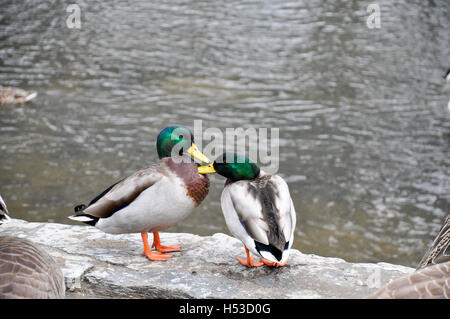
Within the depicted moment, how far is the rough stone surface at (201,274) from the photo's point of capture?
3242 mm

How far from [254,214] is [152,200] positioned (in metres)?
0.62

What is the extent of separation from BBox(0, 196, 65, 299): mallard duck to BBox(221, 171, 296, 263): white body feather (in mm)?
974

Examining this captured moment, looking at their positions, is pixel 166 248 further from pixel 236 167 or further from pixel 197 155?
pixel 236 167

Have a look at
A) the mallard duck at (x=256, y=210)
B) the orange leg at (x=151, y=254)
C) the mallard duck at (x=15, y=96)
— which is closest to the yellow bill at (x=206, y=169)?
the mallard duck at (x=256, y=210)

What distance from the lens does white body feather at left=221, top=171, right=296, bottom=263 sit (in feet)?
10.4

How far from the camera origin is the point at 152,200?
3473mm

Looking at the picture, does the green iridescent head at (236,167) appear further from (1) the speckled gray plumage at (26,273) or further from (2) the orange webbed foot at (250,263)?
(1) the speckled gray plumage at (26,273)

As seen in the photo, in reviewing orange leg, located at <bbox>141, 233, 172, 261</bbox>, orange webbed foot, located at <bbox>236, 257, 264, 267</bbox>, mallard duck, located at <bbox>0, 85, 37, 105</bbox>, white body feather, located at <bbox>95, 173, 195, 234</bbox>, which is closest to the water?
mallard duck, located at <bbox>0, 85, 37, 105</bbox>

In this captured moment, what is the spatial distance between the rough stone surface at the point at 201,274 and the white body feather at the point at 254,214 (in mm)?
230

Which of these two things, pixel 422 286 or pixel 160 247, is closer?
pixel 422 286

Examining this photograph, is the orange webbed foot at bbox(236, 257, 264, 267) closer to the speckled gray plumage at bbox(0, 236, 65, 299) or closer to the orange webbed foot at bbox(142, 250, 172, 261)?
the orange webbed foot at bbox(142, 250, 172, 261)

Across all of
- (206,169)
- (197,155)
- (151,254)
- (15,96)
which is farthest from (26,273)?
(15,96)
